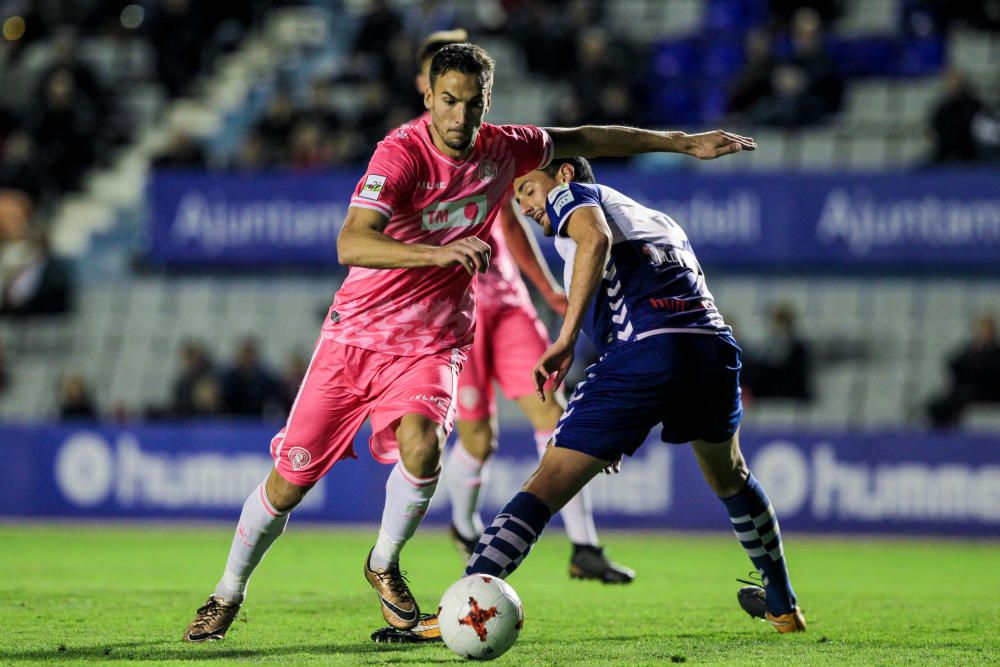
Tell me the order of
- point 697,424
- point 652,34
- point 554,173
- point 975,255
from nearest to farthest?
point 697,424 → point 554,173 → point 975,255 → point 652,34

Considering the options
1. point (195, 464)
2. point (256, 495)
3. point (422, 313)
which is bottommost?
point (195, 464)

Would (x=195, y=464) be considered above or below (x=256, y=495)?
below

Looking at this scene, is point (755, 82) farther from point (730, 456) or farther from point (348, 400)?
point (348, 400)

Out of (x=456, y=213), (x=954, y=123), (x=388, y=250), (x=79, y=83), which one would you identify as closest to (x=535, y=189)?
(x=456, y=213)

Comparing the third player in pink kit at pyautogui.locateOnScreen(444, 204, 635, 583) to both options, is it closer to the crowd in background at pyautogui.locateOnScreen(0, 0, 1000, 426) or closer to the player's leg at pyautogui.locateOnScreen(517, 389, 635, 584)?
the player's leg at pyautogui.locateOnScreen(517, 389, 635, 584)

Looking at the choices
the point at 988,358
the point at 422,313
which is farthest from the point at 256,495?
the point at 988,358

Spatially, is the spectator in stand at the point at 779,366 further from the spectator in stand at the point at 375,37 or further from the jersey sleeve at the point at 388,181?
the jersey sleeve at the point at 388,181

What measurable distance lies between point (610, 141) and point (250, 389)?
9804mm

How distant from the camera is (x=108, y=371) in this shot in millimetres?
17734

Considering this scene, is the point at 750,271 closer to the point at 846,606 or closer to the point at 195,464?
the point at 195,464

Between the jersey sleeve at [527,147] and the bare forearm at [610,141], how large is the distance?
0.09 metres

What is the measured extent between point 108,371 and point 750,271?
24.7 feet

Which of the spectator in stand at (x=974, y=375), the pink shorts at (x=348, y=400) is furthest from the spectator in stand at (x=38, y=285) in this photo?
the pink shorts at (x=348, y=400)

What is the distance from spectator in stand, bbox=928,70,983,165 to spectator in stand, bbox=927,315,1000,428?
209 cm
